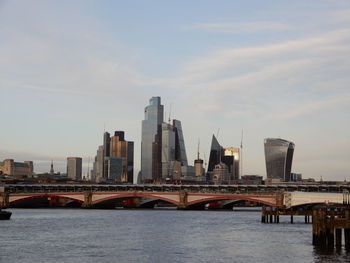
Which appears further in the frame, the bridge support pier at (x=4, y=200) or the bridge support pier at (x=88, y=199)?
the bridge support pier at (x=4, y=200)

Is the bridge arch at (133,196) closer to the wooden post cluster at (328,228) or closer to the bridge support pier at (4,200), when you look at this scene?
the bridge support pier at (4,200)

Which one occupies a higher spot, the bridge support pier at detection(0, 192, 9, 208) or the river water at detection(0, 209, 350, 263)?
the bridge support pier at detection(0, 192, 9, 208)

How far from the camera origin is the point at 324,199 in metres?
145

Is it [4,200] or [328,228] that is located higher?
[328,228]

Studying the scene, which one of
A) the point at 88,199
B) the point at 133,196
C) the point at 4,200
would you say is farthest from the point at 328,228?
the point at 4,200

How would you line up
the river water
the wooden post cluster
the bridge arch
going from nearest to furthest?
the river water < the wooden post cluster < the bridge arch

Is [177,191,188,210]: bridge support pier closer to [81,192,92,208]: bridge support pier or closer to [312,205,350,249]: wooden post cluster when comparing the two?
[81,192,92,208]: bridge support pier

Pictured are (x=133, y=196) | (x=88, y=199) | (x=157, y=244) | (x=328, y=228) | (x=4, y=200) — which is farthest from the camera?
(x=4, y=200)

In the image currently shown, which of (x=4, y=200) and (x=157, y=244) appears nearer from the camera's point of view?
(x=157, y=244)

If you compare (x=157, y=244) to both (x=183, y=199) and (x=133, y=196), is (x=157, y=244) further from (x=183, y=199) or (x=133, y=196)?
(x=133, y=196)

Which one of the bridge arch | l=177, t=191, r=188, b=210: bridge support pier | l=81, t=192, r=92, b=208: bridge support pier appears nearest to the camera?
l=177, t=191, r=188, b=210: bridge support pier

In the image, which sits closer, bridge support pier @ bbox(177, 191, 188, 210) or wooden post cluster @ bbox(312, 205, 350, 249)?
wooden post cluster @ bbox(312, 205, 350, 249)

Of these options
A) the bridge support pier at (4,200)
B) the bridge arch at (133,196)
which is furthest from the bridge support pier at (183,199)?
the bridge support pier at (4,200)

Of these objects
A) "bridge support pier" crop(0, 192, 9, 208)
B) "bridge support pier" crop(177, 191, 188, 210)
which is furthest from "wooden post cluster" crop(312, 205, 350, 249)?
"bridge support pier" crop(0, 192, 9, 208)
